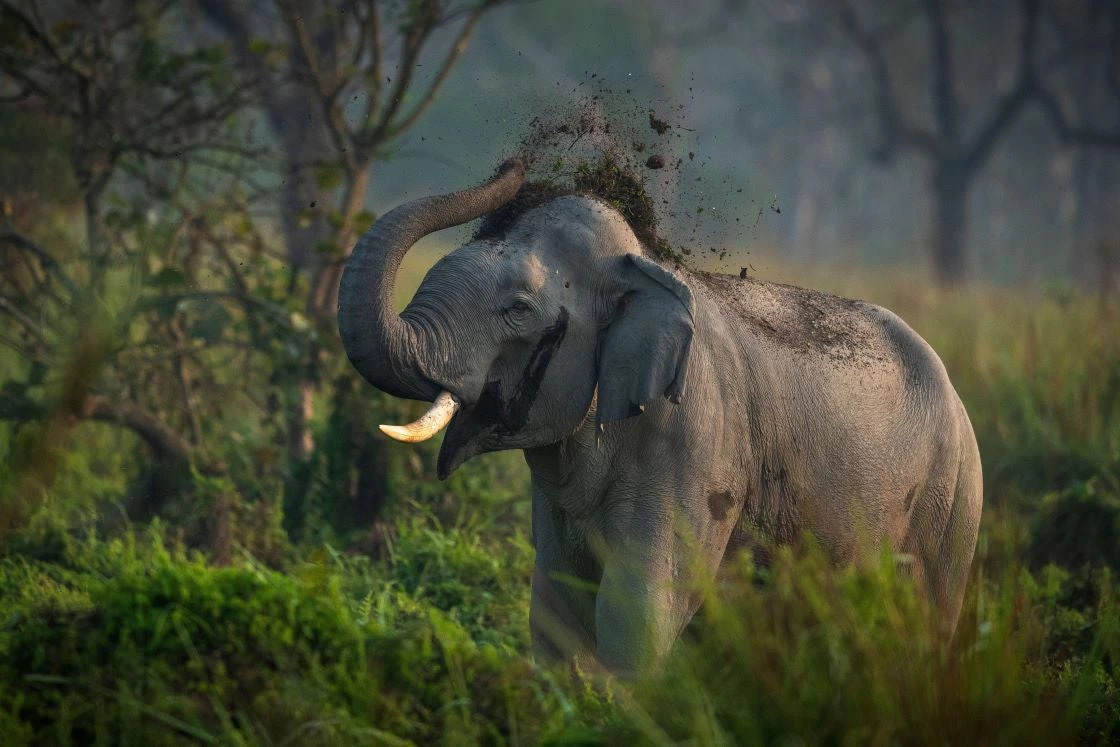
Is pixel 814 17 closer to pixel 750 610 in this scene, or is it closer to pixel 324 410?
pixel 324 410

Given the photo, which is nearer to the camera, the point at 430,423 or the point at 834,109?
the point at 430,423

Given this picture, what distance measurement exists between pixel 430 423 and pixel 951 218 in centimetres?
2501

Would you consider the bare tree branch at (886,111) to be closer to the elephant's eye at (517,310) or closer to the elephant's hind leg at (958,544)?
the elephant's hind leg at (958,544)

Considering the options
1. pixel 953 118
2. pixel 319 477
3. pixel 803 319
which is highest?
pixel 953 118

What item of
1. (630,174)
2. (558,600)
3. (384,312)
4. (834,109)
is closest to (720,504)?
(558,600)

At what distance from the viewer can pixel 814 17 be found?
43781mm

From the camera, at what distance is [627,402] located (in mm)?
4281

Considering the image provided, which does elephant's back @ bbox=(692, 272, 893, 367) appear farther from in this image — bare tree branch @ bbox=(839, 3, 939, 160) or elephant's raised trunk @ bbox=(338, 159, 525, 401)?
bare tree branch @ bbox=(839, 3, 939, 160)

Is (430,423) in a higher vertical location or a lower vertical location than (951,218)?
lower

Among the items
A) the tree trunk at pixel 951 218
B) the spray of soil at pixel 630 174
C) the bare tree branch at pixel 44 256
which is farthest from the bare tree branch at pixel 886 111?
the spray of soil at pixel 630 174

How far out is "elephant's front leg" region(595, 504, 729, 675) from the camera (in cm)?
431

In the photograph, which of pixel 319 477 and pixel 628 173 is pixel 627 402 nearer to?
pixel 628 173

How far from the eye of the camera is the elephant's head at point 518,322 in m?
4.09

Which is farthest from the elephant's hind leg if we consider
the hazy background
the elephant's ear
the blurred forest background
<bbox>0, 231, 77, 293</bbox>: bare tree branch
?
the hazy background
